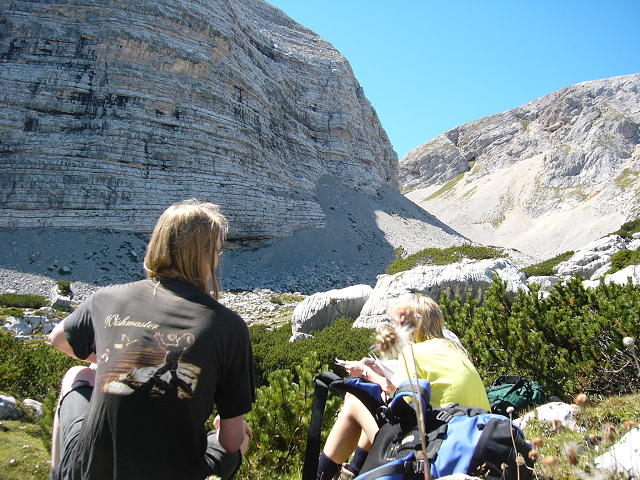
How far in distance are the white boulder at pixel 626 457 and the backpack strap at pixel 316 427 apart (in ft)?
5.24

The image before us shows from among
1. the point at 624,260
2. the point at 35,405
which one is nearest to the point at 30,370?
the point at 35,405

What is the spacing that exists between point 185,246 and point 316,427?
162cm

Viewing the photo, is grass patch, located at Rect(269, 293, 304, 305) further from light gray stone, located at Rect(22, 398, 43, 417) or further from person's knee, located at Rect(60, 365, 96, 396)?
person's knee, located at Rect(60, 365, 96, 396)

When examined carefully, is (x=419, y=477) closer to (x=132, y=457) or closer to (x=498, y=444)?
(x=498, y=444)

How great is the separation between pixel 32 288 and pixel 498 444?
88.2ft

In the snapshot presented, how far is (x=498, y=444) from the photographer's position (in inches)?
88.7

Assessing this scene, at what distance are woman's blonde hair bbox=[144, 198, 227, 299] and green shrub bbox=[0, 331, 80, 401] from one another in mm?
6415

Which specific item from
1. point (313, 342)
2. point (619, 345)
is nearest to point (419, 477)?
point (619, 345)

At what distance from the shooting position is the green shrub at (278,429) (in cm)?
374

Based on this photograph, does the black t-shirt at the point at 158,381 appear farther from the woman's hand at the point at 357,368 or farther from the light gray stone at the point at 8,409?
the light gray stone at the point at 8,409

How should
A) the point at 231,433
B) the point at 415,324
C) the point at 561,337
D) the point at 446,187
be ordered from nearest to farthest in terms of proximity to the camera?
the point at 231,433 < the point at 415,324 < the point at 561,337 < the point at 446,187

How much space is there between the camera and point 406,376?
2861 mm

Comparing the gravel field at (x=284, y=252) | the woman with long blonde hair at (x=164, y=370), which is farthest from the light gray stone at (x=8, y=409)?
the gravel field at (x=284, y=252)

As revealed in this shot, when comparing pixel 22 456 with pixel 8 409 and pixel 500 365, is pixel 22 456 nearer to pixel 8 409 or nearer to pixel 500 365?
pixel 8 409
